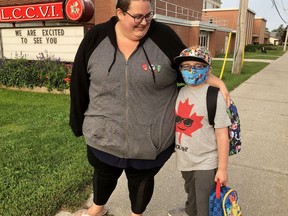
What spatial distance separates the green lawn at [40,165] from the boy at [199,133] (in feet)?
4.33

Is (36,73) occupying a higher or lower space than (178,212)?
higher

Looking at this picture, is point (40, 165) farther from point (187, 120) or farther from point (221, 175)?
point (221, 175)

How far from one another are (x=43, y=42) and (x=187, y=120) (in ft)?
27.9

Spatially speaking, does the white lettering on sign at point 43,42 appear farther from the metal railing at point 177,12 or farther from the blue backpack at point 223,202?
the metal railing at point 177,12

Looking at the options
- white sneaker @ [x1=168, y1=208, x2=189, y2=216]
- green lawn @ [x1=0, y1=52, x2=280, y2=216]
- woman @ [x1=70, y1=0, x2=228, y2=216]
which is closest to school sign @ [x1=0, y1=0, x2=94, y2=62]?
green lawn @ [x1=0, y1=52, x2=280, y2=216]

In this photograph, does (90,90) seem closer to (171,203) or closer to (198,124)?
(198,124)

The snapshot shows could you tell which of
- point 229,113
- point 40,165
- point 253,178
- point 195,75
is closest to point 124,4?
point 195,75

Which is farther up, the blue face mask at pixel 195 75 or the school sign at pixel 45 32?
the school sign at pixel 45 32

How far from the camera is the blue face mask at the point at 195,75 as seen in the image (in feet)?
6.30

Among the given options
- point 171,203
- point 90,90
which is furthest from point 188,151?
point 171,203

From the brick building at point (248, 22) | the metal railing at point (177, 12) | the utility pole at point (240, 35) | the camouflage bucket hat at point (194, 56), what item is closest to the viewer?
the camouflage bucket hat at point (194, 56)

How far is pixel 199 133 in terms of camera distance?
198cm

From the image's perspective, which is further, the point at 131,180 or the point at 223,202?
the point at 131,180

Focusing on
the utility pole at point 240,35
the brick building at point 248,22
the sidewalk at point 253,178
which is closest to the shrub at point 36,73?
the sidewalk at point 253,178
